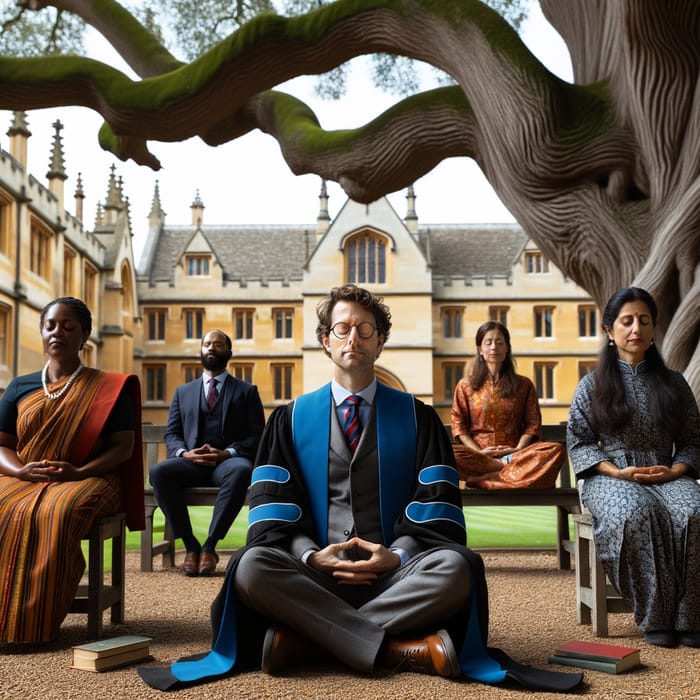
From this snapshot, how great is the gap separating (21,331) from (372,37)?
20197 mm

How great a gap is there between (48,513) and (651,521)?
102 inches

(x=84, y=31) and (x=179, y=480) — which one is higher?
(x=84, y=31)

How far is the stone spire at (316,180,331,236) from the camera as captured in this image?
36.0 m

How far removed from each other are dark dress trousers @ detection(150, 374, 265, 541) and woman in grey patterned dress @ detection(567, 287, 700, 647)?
249cm

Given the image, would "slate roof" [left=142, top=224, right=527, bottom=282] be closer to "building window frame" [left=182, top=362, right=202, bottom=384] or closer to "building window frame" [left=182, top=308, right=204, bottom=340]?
"building window frame" [left=182, top=308, right=204, bottom=340]

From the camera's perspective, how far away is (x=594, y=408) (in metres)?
4.05

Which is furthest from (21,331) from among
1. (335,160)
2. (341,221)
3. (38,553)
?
(38,553)

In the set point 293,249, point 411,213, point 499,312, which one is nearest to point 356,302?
point 499,312

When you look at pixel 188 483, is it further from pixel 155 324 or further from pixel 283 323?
pixel 155 324

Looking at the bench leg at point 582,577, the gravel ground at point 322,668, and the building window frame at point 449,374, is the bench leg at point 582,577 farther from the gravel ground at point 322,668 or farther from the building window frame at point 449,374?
the building window frame at point 449,374

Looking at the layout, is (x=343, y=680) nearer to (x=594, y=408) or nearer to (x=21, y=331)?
(x=594, y=408)

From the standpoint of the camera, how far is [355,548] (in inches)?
126

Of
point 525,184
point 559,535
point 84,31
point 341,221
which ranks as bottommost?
point 559,535

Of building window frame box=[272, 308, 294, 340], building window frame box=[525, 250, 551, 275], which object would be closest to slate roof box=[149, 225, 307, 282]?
building window frame box=[272, 308, 294, 340]
